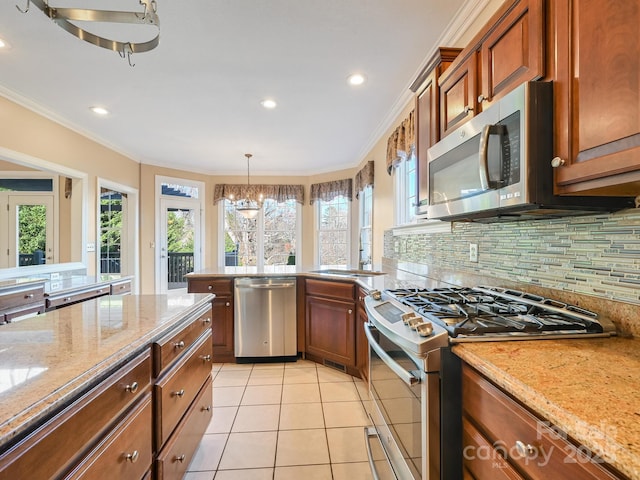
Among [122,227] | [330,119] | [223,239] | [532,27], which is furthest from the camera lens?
[223,239]

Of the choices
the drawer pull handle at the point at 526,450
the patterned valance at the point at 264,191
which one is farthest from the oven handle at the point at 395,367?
the patterned valance at the point at 264,191

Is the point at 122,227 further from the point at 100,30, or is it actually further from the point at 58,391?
the point at 58,391

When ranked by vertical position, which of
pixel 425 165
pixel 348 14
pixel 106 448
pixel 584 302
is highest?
pixel 348 14

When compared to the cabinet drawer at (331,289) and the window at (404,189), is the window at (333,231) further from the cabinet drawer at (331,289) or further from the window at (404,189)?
the cabinet drawer at (331,289)

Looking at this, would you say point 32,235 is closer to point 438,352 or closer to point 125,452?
point 125,452

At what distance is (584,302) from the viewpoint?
44.3 inches

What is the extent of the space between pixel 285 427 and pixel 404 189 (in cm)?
239

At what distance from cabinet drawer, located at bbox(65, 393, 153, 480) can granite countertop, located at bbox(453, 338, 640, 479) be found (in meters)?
1.05

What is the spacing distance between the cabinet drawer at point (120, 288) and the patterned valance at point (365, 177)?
11.2 feet

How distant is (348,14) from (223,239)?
488 centimetres

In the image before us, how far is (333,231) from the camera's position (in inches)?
232

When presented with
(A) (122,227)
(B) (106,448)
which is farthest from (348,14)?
(A) (122,227)

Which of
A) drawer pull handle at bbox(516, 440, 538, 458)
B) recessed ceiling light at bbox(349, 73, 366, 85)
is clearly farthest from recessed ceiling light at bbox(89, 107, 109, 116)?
drawer pull handle at bbox(516, 440, 538, 458)

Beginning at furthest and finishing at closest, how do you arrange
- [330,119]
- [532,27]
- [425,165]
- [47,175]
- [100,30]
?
[47,175], [330,119], [100,30], [425,165], [532,27]
